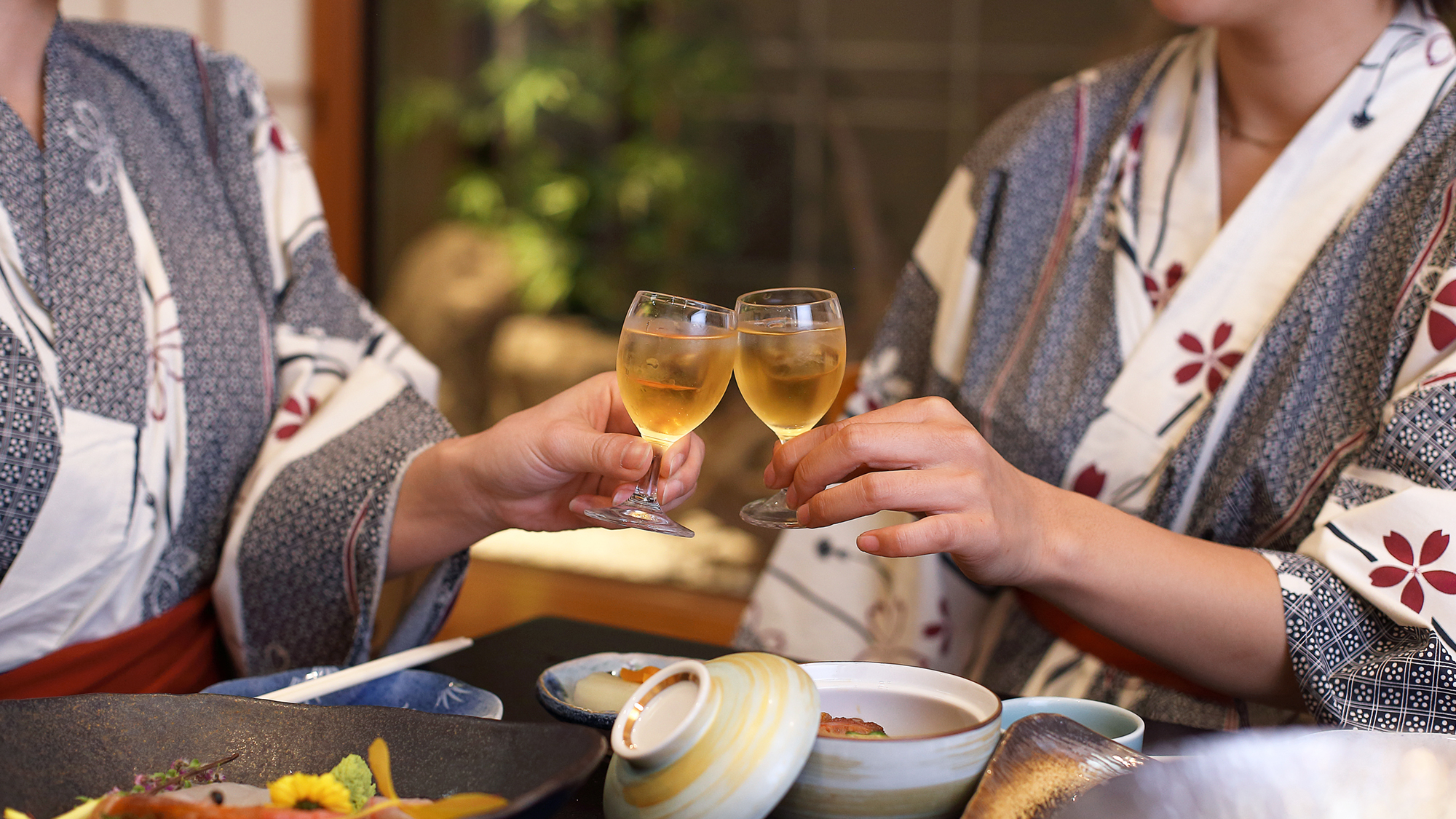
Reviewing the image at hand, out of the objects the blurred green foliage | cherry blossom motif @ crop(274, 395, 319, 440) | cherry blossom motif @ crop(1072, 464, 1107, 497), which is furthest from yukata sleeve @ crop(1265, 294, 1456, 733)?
the blurred green foliage

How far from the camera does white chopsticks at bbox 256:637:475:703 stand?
88 cm

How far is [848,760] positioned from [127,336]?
0.95 meters

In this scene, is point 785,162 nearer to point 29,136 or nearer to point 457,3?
point 457,3

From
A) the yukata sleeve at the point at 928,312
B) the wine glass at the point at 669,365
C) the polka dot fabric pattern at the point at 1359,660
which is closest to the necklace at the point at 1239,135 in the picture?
the yukata sleeve at the point at 928,312

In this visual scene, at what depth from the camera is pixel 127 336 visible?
123 cm

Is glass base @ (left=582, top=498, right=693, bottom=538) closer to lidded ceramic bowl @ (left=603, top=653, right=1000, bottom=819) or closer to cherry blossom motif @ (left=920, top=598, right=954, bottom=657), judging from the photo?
lidded ceramic bowl @ (left=603, top=653, right=1000, bottom=819)

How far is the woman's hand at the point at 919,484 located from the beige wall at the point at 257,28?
7.33 feet

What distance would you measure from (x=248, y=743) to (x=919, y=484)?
1.65 ft

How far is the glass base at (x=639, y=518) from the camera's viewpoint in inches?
38.9

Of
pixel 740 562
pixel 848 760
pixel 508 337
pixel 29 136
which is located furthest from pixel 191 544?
pixel 508 337

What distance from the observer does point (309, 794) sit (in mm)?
622

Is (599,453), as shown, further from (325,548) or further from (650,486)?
(325,548)

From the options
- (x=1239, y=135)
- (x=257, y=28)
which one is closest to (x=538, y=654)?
(x=1239, y=135)

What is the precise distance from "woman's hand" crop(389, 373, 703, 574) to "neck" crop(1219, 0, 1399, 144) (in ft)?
2.58
